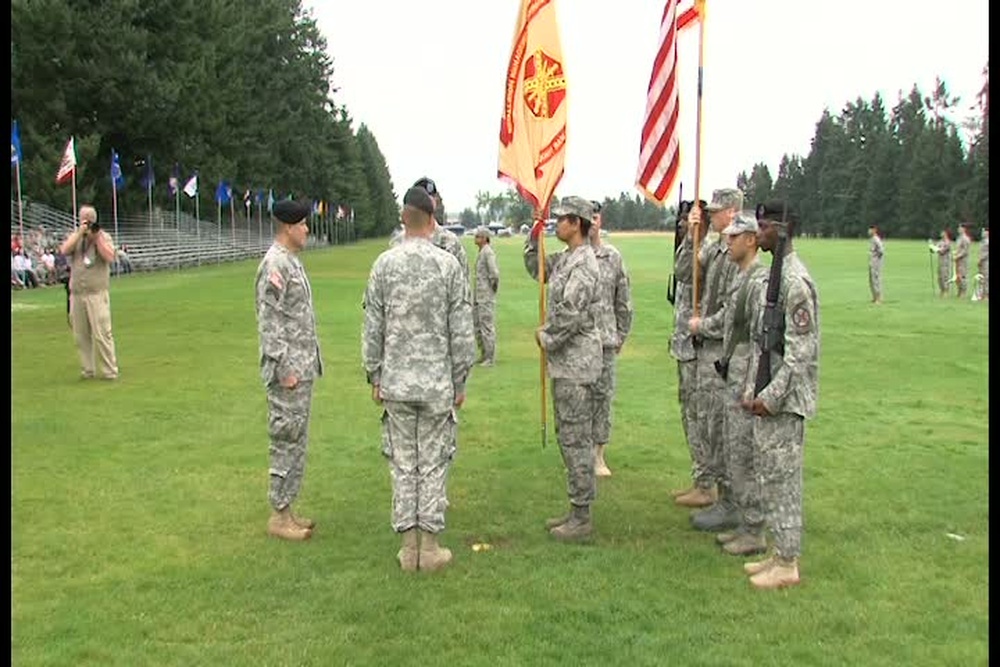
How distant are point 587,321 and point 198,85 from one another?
38648 mm

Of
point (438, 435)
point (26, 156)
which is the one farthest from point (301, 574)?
point (26, 156)

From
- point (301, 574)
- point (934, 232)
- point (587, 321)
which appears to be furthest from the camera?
point (934, 232)

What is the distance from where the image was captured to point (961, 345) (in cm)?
1549

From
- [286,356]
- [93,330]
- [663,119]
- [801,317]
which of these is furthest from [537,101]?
[93,330]

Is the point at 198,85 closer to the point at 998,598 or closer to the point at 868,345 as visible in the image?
the point at 868,345

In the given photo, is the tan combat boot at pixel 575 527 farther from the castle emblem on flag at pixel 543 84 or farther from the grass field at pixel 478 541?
the castle emblem on flag at pixel 543 84

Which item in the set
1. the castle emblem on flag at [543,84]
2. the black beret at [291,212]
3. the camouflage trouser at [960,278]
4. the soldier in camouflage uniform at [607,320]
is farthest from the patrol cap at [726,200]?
→ the camouflage trouser at [960,278]

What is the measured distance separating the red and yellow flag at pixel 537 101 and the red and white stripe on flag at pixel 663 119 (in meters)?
0.73

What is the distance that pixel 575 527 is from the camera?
6023 mm

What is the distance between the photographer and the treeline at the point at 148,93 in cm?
3559

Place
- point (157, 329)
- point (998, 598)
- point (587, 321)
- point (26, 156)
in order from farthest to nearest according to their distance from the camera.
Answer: point (26, 156), point (157, 329), point (587, 321), point (998, 598)

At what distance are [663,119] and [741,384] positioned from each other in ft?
7.87

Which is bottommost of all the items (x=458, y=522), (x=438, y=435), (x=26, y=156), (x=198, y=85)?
(x=458, y=522)

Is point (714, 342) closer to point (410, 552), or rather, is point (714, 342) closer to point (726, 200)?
point (726, 200)
